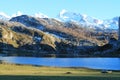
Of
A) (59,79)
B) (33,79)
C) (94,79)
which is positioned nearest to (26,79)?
(33,79)

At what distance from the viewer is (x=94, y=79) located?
4128 cm

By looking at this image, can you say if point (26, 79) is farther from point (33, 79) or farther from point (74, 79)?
point (74, 79)

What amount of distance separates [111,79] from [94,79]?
182 centimetres

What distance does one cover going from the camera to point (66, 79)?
41469 mm

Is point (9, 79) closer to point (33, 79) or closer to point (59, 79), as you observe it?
point (33, 79)

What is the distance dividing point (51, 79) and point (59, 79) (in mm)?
995

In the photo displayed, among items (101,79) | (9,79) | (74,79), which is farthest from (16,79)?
(101,79)

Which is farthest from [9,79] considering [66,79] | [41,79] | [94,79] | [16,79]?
[94,79]

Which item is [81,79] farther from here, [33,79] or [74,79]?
[33,79]

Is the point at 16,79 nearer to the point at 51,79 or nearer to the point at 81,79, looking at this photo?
the point at 51,79

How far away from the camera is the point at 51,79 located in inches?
1610

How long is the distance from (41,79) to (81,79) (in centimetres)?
436

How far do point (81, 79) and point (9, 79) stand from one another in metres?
7.63

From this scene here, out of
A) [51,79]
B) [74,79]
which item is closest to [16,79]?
[51,79]
